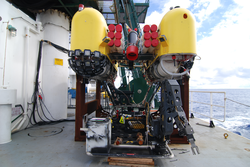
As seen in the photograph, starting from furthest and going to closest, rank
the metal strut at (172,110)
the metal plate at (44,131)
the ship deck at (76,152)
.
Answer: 1. the metal plate at (44,131)
2. the ship deck at (76,152)
3. the metal strut at (172,110)

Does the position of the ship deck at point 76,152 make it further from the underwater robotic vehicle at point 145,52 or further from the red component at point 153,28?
the red component at point 153,28

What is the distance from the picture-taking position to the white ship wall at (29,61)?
155 inches

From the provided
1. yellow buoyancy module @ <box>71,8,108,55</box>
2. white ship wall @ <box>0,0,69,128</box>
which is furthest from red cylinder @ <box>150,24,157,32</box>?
white ship wall @ <box>0,0,69,128</box>

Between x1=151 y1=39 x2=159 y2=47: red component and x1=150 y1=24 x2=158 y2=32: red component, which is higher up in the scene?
x1=150 y1=24 x2=158 y2=32: red component

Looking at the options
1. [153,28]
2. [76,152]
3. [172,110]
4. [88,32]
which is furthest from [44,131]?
[153,28]

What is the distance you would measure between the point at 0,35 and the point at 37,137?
3.04m

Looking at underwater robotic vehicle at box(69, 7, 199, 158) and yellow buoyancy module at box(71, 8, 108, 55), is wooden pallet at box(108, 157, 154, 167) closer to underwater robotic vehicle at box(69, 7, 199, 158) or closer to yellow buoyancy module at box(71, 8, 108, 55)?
underwater robotic vehicle at box(69, 7, 199, 158)

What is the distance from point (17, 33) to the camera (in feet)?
14.3

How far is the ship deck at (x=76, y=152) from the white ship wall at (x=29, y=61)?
152cm

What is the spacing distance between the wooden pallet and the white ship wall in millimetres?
3381

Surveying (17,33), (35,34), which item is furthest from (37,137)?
(35,34)

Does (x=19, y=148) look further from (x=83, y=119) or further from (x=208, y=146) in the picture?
(x=208, y=146)

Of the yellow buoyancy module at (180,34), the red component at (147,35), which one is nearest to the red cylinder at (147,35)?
the red component at (147,35)

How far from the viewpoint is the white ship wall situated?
155 inches
